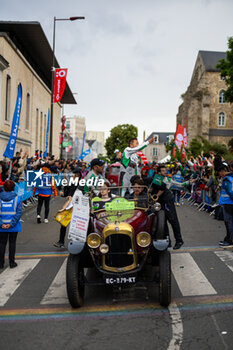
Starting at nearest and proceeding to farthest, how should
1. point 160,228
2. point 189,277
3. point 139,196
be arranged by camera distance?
point 160,228, point 139,196, point 189,277

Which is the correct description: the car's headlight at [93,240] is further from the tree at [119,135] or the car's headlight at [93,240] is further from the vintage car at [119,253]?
the tree at [119,135]

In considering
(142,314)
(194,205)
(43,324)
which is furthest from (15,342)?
(194,205)

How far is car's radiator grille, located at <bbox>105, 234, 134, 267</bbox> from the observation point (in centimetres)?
544

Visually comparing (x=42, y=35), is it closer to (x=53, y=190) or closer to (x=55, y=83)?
(x=55, y=83)

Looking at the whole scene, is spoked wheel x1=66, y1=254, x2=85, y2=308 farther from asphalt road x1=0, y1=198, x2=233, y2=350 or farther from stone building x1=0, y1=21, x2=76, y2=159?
stone building x1=0, y1=21, x2=76, y2=159

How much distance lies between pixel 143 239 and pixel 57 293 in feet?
5.63

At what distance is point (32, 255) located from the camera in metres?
8.86

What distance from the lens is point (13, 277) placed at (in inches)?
283

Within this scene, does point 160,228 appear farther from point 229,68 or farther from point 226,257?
point 229,68

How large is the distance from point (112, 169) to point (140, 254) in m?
15.4

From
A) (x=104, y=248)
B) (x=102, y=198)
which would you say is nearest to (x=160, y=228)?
(x=104, y=248)

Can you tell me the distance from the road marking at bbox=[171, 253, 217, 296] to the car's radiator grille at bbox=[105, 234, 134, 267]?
1269mm

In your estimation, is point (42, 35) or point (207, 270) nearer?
point (207, 270)

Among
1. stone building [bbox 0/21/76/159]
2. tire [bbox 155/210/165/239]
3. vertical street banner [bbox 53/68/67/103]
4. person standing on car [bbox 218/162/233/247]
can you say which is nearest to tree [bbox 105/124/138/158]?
stone building [bbox 0/21/76/159]
